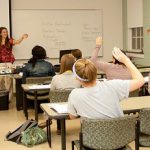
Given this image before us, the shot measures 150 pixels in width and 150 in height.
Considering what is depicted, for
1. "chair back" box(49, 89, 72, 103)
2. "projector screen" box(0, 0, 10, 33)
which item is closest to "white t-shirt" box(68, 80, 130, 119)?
"chair back" box(49, 89, 72, 103)

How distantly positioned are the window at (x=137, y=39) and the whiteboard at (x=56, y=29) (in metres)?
0.84

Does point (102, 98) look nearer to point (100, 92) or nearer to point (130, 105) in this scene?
point (100, 92)

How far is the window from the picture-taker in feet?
26.2

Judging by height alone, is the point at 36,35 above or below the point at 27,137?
above

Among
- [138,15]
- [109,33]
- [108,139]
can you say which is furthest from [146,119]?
[109,33]

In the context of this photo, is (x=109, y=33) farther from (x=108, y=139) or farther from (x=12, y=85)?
(x=108, y=139)

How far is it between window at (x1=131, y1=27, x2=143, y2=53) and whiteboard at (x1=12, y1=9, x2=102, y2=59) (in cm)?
84

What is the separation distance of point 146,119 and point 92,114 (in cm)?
52

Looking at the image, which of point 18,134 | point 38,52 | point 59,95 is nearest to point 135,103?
point 59,95

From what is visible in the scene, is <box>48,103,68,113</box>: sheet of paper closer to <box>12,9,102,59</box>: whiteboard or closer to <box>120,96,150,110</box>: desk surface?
<box>120,96,150,110</box>: desk surface

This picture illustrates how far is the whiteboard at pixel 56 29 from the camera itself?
778cm

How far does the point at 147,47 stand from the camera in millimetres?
7352

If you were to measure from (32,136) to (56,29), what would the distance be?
4231 mm

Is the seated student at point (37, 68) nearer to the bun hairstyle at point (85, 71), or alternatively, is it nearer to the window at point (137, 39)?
the window at point (137, 39)
